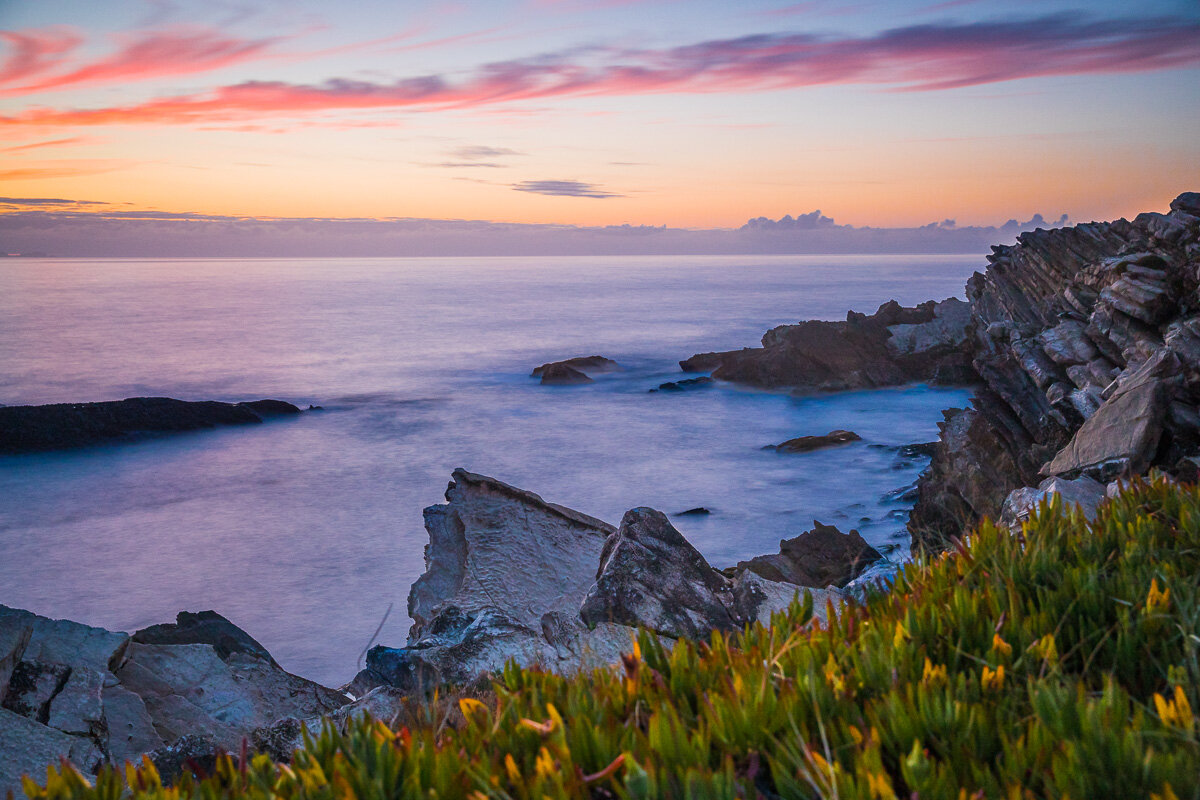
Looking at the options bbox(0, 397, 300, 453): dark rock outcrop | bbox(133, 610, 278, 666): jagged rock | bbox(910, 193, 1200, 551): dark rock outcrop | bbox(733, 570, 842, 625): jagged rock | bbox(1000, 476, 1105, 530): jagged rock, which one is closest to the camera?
bbox(1000, 476, 1105, 530): jagged rock

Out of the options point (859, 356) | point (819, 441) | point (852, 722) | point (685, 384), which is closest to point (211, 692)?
point (852, 722)

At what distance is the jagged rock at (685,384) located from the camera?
3991 centimetres

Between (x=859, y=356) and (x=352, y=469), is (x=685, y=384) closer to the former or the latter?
(x=859, y=356)

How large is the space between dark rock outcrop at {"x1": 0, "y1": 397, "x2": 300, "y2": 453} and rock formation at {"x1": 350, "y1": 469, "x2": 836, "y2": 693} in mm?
25378

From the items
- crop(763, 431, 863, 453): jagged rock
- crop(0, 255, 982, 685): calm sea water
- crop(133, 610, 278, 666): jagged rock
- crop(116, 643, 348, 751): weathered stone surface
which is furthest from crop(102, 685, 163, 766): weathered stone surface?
crop(763, 431, 863, 453): jagged rock

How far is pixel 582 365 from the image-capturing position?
4647 centimetres

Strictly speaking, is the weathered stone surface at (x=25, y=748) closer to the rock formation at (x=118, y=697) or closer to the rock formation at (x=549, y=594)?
the rock formation at (x=118, y=697)

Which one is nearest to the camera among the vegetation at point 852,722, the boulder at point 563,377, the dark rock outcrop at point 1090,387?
the vegetation at point 852,722

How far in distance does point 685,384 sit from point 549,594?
31.4 m

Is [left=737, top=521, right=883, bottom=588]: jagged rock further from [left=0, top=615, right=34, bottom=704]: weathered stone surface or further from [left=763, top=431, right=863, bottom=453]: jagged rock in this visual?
[left=763, top=431, right=863, bottom=453]: jagged rock

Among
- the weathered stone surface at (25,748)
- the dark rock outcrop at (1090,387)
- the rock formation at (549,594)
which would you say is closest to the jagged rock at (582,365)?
the dark rock outcrop at (1090,387)

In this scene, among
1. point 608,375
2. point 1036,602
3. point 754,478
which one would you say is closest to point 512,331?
point 608,375

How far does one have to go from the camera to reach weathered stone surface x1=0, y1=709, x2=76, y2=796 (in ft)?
17.2

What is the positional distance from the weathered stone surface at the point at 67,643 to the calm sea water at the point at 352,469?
A: 6.50 metres
